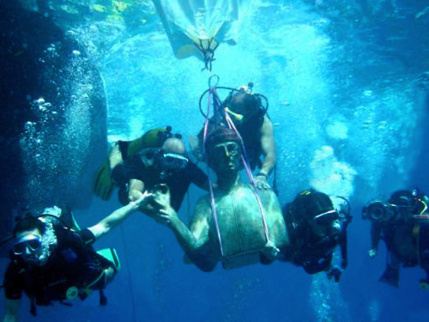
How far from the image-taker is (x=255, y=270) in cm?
3206

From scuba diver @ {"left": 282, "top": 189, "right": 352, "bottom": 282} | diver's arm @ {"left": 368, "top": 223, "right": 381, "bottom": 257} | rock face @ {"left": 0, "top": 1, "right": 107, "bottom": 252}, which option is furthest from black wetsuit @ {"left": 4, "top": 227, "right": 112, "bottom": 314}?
diver's arm @ {"left": 368, "top": 223, "right": 381, "bottom": 257}

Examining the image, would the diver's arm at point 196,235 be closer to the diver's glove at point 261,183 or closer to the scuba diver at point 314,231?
the diver's glove at point 261,183

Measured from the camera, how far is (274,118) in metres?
27.5

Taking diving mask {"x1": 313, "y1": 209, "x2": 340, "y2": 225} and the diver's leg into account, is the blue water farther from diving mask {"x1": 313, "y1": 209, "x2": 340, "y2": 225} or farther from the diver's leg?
the diver's leg

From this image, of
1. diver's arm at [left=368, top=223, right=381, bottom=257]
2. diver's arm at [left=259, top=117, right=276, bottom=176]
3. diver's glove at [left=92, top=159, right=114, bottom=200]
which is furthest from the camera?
diver's arm at [left=368, top=223, right=381, bottom=257]

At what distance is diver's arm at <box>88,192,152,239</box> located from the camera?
15.0 ft

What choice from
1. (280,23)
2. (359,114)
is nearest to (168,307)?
(359,114)

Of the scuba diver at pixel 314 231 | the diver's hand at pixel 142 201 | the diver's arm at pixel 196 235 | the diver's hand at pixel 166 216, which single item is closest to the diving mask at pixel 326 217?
the scuba diver at pixel 314 231

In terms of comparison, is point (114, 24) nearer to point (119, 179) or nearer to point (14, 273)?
point (119, 179)

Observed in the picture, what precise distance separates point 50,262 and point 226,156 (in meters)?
3.38

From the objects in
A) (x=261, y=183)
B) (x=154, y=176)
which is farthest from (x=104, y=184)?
(x=261, y=183)

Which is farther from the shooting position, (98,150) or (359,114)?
(359,114)

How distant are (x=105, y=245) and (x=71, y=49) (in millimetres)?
24636

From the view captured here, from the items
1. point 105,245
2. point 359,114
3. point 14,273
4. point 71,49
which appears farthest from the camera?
point 105,245
